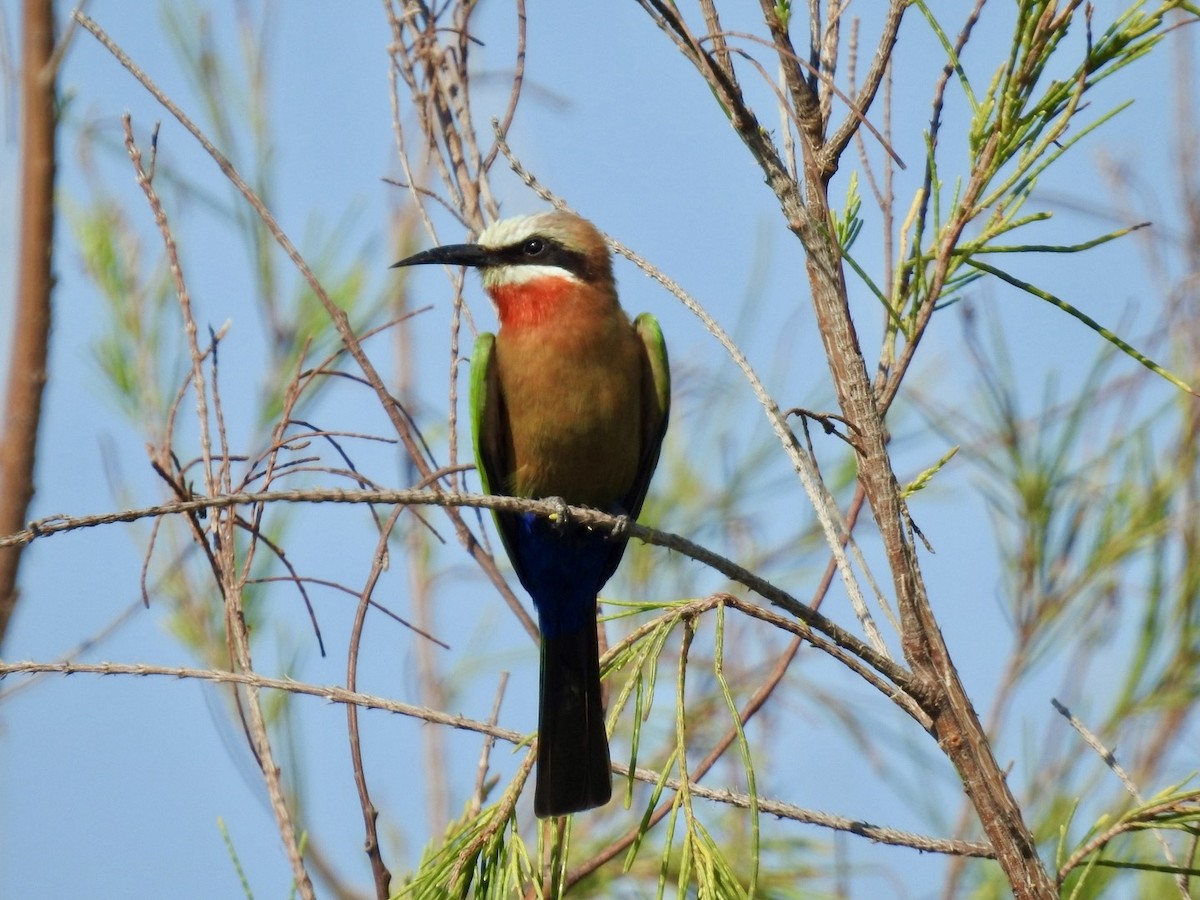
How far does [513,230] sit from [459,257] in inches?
7.5

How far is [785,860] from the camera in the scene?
3.38 meters

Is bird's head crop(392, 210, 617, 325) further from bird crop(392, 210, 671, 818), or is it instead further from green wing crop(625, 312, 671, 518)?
green wing crop(625, 312, 671, 518)

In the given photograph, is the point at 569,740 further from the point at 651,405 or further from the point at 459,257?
the point at 459,257

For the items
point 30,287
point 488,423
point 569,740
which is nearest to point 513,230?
point 488,423

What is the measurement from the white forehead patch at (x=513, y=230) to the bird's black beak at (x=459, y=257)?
3 cm

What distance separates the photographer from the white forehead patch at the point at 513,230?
3.54 metres

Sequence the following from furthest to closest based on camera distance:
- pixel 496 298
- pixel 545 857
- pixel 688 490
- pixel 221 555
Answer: pixel 688 490, pixel 496 298, pixel 545 857, pixel 221 555

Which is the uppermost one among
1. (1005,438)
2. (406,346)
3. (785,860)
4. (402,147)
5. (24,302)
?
(406,346)

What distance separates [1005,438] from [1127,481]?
0.34m

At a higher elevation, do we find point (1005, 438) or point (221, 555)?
point (1005, 438)

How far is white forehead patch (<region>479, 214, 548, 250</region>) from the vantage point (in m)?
3.54

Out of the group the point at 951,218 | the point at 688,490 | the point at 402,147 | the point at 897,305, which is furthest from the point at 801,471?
the point at 688,490

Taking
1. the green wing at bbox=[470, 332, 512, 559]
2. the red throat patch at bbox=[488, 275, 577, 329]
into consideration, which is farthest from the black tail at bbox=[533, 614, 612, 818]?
the red throat patch at bbox=[488, 275, 577, 329]

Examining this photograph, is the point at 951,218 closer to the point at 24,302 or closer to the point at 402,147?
the point at 402,147
